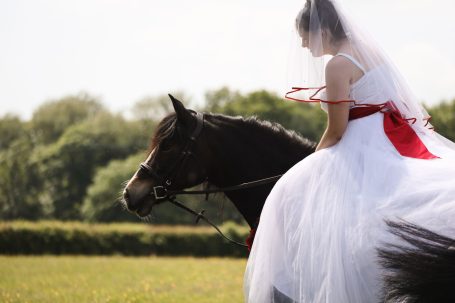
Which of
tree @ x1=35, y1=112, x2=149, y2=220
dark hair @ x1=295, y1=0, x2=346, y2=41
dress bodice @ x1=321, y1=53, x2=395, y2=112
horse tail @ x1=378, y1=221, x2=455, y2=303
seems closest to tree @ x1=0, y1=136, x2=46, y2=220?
tree @ x1=35, y1=112, x2=149, y2=220

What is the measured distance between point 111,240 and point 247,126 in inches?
1184

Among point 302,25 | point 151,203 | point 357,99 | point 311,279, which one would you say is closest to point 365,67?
point 357,99

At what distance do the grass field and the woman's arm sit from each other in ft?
27.1

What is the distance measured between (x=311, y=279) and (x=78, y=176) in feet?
273

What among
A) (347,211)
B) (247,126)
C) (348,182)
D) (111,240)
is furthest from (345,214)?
(111,240)

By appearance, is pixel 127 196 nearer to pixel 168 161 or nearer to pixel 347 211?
pixel 168 161

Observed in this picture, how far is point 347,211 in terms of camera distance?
4.73 m

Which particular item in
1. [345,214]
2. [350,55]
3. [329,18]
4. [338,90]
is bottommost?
[345,214]

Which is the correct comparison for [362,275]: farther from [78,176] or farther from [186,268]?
[78,176]

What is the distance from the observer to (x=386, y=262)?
4.41 meters

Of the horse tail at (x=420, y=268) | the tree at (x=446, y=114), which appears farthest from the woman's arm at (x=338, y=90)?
the tree at (x=446, y=114)

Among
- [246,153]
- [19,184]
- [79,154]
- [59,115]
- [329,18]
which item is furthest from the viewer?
[59,115]

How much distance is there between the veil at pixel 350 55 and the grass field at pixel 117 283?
7982 millimetres

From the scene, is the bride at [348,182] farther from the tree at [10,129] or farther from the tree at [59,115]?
the tree at [59,115]
